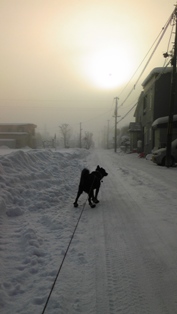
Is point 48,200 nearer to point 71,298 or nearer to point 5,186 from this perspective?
point 5,186

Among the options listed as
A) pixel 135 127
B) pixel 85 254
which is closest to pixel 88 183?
pixel 85 254

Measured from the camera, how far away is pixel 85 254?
4520mm

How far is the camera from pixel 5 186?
26.4 feet

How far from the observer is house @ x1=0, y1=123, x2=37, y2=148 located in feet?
221

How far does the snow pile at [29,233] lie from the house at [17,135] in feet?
192

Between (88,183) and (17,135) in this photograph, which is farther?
(17,135)

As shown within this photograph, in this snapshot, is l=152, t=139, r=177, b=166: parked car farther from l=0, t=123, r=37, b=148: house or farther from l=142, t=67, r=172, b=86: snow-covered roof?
l=0, t=123, r=37, b=148: house

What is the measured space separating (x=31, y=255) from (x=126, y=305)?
1.76 m

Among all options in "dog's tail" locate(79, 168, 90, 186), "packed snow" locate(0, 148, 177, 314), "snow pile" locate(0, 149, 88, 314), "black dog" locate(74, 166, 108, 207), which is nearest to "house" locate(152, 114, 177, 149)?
"snow pile" locate(0, 149, 88, 314)

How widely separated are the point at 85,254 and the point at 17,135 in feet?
222

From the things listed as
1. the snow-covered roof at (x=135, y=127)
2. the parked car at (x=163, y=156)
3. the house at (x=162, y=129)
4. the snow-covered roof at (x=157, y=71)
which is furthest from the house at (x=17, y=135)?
the parked car at (x=163, y=156)

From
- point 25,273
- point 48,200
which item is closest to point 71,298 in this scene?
point 25,273

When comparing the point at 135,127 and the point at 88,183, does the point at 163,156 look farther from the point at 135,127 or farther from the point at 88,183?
the point at 135,127

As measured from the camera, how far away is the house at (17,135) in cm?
6738
